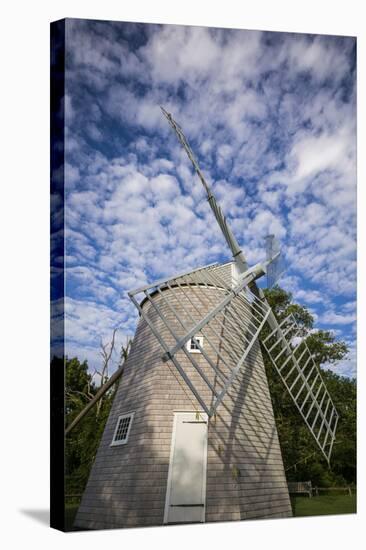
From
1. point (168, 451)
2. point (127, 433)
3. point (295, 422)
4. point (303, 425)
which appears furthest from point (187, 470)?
point (295, 422)

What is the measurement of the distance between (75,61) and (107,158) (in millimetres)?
1826

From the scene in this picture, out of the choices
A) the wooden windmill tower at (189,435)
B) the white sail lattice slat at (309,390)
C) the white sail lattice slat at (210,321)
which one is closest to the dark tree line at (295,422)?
the white sail lattice slat at (309,390)

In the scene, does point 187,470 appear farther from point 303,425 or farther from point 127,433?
point 303,425

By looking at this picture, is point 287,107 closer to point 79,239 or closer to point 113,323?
point 79,239

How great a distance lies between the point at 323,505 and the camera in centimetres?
1091

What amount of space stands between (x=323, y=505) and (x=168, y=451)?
3628 mm

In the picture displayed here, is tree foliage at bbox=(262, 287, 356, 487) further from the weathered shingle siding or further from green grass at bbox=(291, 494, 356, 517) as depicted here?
the weathered shingle siding

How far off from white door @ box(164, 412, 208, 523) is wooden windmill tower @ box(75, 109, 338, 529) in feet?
0.04

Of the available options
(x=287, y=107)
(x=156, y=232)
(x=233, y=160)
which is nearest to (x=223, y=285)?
(x=156, y=232)

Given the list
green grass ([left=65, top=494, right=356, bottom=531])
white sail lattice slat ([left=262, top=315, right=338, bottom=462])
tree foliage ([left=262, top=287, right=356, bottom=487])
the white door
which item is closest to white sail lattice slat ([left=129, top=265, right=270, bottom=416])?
white sail lattice slat ([left=262, top=315, right=338, bottom=462])

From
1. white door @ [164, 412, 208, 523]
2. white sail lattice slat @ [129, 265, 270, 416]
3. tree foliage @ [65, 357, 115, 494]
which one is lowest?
white door @ [164, 412, 208, 523]

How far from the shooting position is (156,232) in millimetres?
10711

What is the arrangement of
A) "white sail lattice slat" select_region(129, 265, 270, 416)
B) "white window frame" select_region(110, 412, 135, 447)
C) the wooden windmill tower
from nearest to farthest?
the wooden windmill tower
"white window frame" select_region(110, 412, 135, 447)
"white sail lattice slat" select_region(129, 265, 270, 416)

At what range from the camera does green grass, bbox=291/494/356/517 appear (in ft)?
32.6
